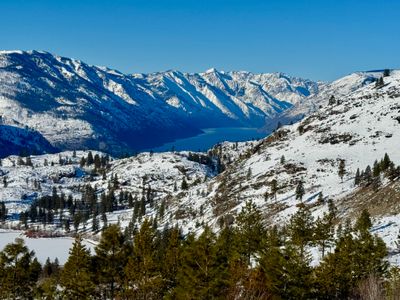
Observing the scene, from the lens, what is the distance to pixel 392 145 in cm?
18900

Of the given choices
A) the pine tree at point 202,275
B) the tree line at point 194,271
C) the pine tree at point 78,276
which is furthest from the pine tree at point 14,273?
the pine tree at point 202,275

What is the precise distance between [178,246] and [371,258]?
24312 mm

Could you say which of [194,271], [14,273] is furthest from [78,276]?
[194,271]

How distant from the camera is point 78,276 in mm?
53062

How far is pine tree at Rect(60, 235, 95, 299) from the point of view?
2080 inches

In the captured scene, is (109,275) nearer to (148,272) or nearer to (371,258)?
(148,272)

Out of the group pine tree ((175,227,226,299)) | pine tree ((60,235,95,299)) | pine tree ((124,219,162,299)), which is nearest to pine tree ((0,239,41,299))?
pine tree ((60,235,95,299))

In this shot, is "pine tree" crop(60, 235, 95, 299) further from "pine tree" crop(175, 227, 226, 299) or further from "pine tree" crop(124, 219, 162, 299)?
"pine tree" crop(175, 227, 226, 299)

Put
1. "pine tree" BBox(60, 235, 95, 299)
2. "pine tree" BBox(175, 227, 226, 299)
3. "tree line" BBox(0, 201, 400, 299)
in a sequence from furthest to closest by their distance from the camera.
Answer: "pine tree" BBox(60, 235, 95, 299) < "tree line" BBox(0, 201, 400, 299) < "pine tree" BBox(175, 227, 226, 299)

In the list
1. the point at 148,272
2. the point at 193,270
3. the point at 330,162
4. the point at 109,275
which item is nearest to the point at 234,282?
the point at 193,270

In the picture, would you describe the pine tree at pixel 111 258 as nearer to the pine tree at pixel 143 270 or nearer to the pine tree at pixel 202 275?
the pine tree at pixel 143 270

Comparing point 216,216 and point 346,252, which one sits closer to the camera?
point 346,252

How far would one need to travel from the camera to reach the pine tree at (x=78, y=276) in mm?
52844

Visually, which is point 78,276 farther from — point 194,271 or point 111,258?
point 194,271
